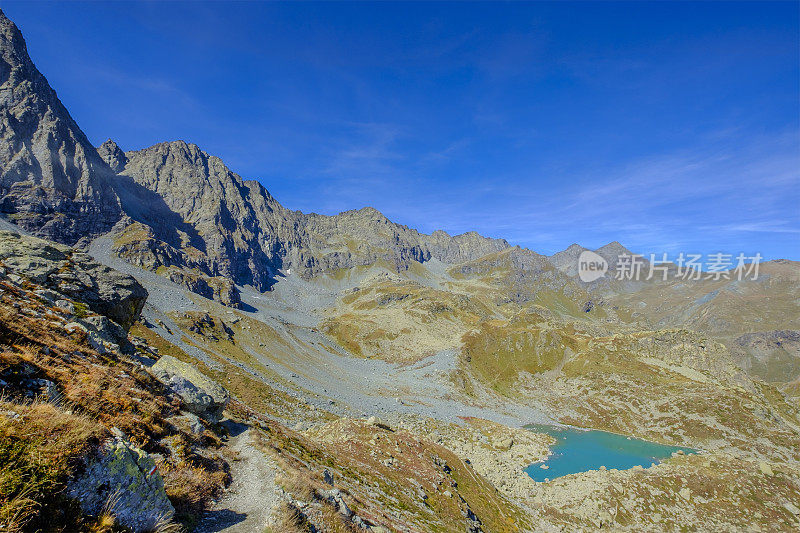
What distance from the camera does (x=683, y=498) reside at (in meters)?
45.0

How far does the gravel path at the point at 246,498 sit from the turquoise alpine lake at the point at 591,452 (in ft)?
203

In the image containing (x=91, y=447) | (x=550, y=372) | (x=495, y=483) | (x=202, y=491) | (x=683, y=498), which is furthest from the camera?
(x=550, y=372)

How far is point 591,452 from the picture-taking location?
80.0 meters

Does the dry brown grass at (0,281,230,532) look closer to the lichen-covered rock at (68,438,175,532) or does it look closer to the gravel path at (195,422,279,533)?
the lichen-covered rock at (68,438,175,532)

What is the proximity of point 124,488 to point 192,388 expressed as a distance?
1372cm

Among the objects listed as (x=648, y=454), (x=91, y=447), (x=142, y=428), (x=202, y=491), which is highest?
(x=91, y=447)

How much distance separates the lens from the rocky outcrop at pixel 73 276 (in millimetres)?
21847

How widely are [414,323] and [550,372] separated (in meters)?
78.3

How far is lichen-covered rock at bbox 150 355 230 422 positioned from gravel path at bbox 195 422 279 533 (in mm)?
3013

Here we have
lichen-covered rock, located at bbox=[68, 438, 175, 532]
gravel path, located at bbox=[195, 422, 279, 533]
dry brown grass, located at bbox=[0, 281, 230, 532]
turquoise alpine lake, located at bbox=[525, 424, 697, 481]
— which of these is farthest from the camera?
turquoise alpine lake, located at bbox=[525, 424, 697, 481]

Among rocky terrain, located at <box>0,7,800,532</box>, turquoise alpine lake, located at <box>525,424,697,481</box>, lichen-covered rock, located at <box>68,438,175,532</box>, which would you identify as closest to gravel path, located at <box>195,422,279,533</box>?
rocky terrain, located at <box>0,7,800,532</box>

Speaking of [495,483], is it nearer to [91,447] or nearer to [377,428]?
[377,428]

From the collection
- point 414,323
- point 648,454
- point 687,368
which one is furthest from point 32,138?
point 687,368

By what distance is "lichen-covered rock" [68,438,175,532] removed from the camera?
630 cm
